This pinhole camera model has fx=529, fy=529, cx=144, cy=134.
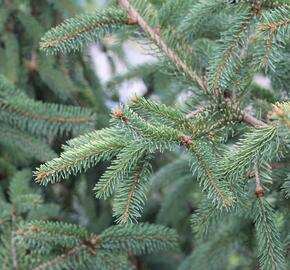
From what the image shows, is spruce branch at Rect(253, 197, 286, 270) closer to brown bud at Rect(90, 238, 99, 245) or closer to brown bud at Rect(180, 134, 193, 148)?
brown bud at Rect(180, 134, 193, 148)

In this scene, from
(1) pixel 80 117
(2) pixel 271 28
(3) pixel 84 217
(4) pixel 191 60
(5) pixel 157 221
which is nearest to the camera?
(2) pixel 271 28

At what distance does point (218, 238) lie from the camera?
156 cm

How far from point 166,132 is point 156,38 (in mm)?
375

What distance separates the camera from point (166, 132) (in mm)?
884

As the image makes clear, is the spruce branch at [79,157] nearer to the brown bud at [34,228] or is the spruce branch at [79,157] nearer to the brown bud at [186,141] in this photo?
the brown bud at [186,141]

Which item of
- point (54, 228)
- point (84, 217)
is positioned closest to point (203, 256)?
point (54, 228)

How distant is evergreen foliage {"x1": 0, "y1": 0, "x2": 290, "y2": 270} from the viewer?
0.93 m

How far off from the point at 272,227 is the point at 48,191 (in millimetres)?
1211

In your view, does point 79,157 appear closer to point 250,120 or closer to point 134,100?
point 134,100

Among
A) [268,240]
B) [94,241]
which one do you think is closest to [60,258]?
[94,241]

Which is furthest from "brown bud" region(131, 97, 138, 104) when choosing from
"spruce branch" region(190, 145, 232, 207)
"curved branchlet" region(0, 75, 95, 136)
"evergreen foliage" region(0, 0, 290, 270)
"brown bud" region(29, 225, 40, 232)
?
"curved branchlet" region(0, 75, 95, 136)

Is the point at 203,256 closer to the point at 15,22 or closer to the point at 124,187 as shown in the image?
the point at 124,187

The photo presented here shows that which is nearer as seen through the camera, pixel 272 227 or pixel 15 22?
pixel 272 227

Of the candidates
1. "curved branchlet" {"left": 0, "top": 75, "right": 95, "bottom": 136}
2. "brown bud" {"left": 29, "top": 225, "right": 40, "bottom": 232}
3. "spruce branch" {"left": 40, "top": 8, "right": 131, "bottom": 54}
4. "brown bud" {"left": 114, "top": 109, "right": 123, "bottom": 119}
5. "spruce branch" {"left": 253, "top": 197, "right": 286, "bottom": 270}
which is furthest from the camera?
"curved branchlet" {"left": 0, "top": 75, "right": 95, "bottom": 136}
